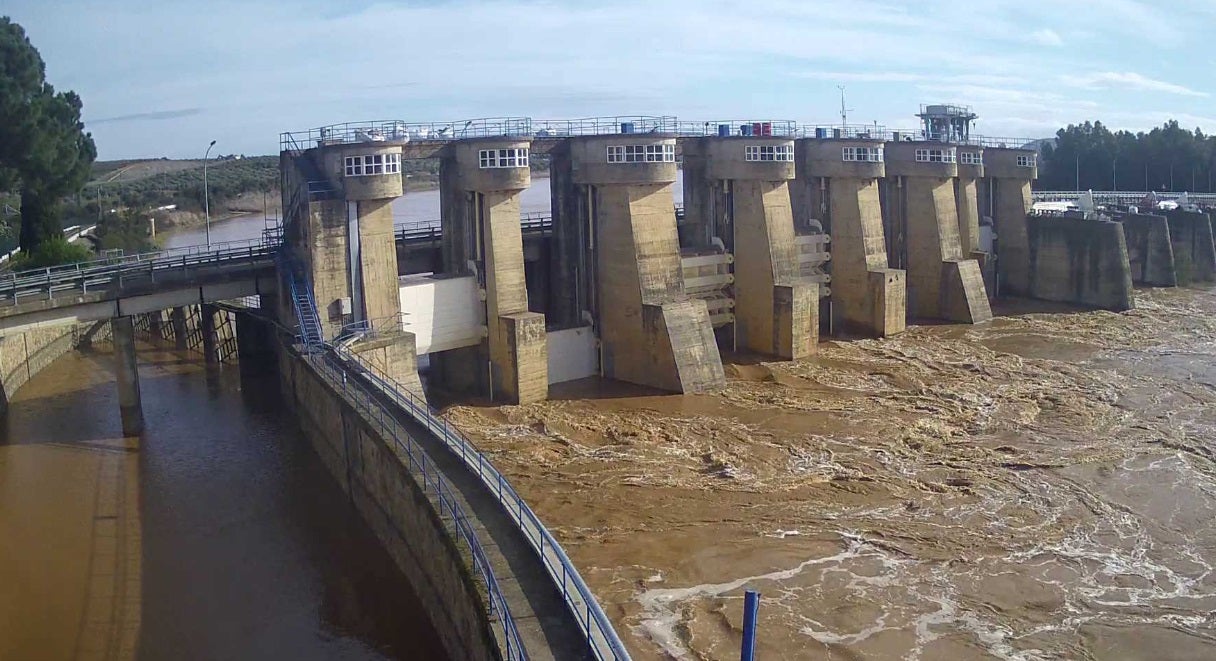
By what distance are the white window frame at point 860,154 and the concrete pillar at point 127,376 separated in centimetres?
2567

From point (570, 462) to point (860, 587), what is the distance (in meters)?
8.67

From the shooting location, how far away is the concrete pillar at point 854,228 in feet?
129

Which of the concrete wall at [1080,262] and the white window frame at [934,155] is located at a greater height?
the white window frame at [934,155]

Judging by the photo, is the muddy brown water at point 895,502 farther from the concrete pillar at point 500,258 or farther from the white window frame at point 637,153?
the white window frame at point 637,153

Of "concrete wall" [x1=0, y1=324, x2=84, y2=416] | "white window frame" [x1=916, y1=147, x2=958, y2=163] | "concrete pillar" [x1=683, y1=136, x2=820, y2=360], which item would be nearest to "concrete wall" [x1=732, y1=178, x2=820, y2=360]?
"concrete pillar" [x1=683, y1=136, x2=820, y2=360]

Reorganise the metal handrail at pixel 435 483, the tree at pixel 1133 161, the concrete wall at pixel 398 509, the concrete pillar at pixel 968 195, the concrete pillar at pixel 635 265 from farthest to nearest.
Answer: the tree at pixel 1133 161
the concrete pillar at pixel 968 195
the concrete pillar at pixel 635 265
the concrete wall at pixel 398 509
the metal handrail at pixel 435 483

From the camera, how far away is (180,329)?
135 feet

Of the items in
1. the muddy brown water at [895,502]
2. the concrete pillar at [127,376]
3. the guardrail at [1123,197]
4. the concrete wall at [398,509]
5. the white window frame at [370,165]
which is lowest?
the muddy brown water at [895,502]

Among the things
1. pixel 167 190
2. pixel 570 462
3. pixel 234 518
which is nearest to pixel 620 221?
pixel 570 462

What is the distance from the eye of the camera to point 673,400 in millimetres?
29969

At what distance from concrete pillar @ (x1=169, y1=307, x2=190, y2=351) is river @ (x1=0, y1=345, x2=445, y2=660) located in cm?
Answer: 1036

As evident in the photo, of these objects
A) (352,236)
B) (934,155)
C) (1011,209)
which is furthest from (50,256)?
(1011,209)

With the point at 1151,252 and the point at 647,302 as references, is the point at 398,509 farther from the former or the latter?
the point at 1151,252

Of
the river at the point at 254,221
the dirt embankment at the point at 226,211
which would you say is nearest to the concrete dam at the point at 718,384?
the river at the point at 254,221
